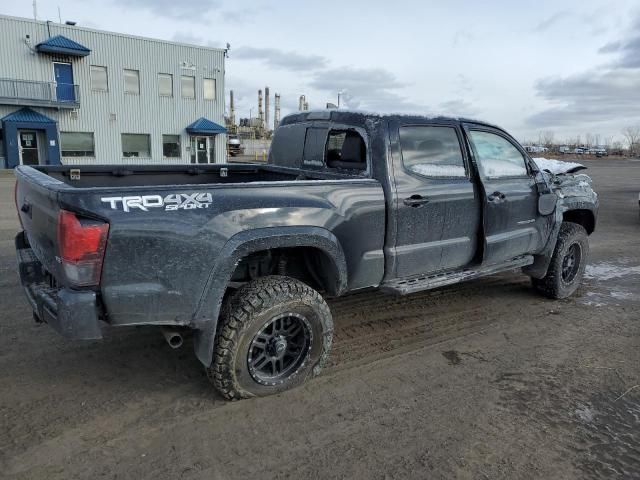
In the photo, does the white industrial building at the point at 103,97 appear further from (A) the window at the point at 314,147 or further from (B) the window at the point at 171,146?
(A) the window at the point at 314,147

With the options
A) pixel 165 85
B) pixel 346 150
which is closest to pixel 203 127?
pixel 165 85

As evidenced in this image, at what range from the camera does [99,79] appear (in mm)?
29906

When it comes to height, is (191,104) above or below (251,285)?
above

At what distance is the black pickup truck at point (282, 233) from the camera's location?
2.87m

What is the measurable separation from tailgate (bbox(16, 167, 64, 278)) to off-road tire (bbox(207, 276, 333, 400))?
1.08m

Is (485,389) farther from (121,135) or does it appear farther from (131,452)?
(121,135)

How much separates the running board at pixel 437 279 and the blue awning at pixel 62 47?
29012 mm

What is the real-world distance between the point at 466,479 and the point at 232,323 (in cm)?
164

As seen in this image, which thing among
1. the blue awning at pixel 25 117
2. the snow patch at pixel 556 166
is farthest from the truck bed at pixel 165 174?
the blue awning at pixel 25 117

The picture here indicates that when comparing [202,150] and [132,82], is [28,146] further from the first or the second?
[202,150]

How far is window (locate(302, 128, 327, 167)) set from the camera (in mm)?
4725

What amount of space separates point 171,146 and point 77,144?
5.63 m

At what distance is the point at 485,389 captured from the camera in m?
3.70

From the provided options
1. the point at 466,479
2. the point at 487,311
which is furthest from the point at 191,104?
the point at 466,479
